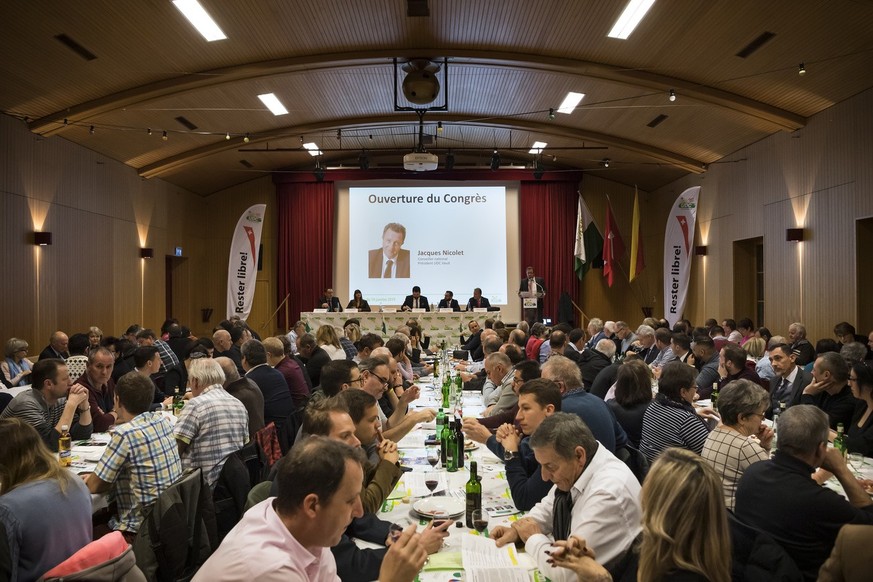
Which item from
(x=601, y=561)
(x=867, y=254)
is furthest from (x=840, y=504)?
(x=867, y=254)

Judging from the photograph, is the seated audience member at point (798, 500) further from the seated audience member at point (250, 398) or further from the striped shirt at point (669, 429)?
the seated audience member at point (250, 398)

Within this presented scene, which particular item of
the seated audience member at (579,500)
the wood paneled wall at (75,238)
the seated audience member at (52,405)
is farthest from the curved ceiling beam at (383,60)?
the seated audience member at (579,500)

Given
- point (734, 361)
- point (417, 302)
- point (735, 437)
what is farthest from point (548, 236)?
point (735, 437)

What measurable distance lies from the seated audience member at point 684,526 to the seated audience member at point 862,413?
283cm

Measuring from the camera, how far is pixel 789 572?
208 centimetres

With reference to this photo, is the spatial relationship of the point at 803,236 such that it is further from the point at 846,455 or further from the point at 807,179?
the point at 846,455

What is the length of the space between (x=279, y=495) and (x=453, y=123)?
41.2ft

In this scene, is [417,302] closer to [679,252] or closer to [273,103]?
[273,103]

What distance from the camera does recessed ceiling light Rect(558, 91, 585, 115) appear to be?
37.8 ft

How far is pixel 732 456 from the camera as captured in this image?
3.04 meters

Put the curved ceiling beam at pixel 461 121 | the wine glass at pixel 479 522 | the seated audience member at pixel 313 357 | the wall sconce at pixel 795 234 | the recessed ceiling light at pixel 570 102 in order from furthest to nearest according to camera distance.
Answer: the curved ceiling beam at pixel 461 121 < the recessed ceiling light at pixel 570 102 < the wall sconce at pixel 795 234 < the seated audience member at pixel 313 357 < the wine glass at pixel 479 522

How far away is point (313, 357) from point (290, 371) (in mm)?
1016

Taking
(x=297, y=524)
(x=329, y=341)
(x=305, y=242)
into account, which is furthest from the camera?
(x=305, y=242)

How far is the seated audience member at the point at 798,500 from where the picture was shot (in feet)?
8.02
